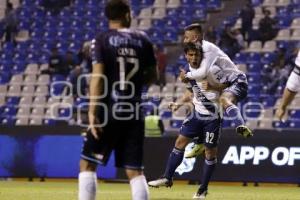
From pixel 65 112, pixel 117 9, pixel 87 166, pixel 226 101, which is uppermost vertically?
pixel 117 9

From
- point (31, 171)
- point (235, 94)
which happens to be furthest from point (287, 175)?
point (31, 171)

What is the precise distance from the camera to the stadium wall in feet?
59.1

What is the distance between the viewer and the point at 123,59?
8.27m

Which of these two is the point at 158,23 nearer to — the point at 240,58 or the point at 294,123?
the point at 240,58

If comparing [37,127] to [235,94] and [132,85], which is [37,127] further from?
[132,85]

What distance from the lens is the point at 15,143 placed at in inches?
812

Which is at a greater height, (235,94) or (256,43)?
(235,94)

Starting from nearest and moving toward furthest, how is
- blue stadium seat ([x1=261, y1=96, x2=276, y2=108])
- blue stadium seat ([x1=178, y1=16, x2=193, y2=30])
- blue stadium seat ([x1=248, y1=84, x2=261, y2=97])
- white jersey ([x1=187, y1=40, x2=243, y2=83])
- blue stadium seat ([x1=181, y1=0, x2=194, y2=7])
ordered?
white jersey ([x1=187, y1=40, x2=243, y2=83]), blue stadium seat ([x1=261, y1=96, x2=276, y2=108]), blue stadium seat ([x1=248, y1=84, x2=261, y2=97]), blue stadium seat ([x1=178, y1=16, x2=193, y2=30]), blue stadium seat ([x1=181, y1=0, x2=194, y2=7])

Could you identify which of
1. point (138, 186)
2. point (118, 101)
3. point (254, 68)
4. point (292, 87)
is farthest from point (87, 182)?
point (254, 68)

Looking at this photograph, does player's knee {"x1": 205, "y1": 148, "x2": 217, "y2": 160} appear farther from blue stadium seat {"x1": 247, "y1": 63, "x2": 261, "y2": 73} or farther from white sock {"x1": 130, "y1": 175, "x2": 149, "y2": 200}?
blue stadium seat {"x1": 247, "y1": 63, "x2": 261, "y2": 73}

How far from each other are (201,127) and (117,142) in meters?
4.56

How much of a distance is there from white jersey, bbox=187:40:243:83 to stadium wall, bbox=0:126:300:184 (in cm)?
554

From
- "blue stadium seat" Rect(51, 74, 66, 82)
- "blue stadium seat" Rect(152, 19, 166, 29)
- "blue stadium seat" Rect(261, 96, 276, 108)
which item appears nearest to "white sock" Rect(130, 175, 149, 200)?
"blue stadium seat" Rect(261, 96, 276, 108)

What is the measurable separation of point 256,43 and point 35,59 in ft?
26.5
